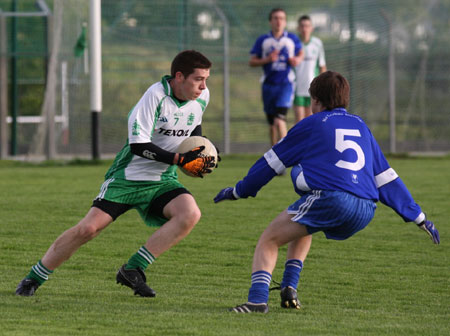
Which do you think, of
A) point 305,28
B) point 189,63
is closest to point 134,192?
point 189,63

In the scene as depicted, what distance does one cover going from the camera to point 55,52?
16.8m

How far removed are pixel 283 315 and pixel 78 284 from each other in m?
1.65

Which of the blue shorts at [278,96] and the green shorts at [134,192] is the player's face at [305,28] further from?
the green shorts at [134,192]

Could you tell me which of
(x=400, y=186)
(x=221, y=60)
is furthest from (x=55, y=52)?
(x=400, y=186)

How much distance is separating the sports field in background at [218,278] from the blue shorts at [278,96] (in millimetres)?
2854

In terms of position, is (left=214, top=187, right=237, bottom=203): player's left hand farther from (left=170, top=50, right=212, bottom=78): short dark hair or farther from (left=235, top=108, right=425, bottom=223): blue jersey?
(left=170, top=50, right=212, bottom=78): short dark hair

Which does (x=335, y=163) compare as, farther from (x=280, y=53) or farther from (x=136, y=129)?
(x=280, y=53)

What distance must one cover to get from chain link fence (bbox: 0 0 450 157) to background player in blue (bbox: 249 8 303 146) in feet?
13.6

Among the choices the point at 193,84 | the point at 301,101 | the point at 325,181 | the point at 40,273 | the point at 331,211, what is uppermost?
the point at 193,84

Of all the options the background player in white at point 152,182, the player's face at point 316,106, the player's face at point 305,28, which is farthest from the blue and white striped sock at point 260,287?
the player's face at point 305,28

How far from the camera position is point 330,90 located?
5.34 meters

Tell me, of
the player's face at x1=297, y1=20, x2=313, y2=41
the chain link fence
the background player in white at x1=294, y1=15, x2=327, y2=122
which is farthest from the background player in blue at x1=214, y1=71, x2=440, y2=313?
the chain link fence

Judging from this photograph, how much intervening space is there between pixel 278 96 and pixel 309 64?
6.29 feet

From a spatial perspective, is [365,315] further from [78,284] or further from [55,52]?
[55,52]
